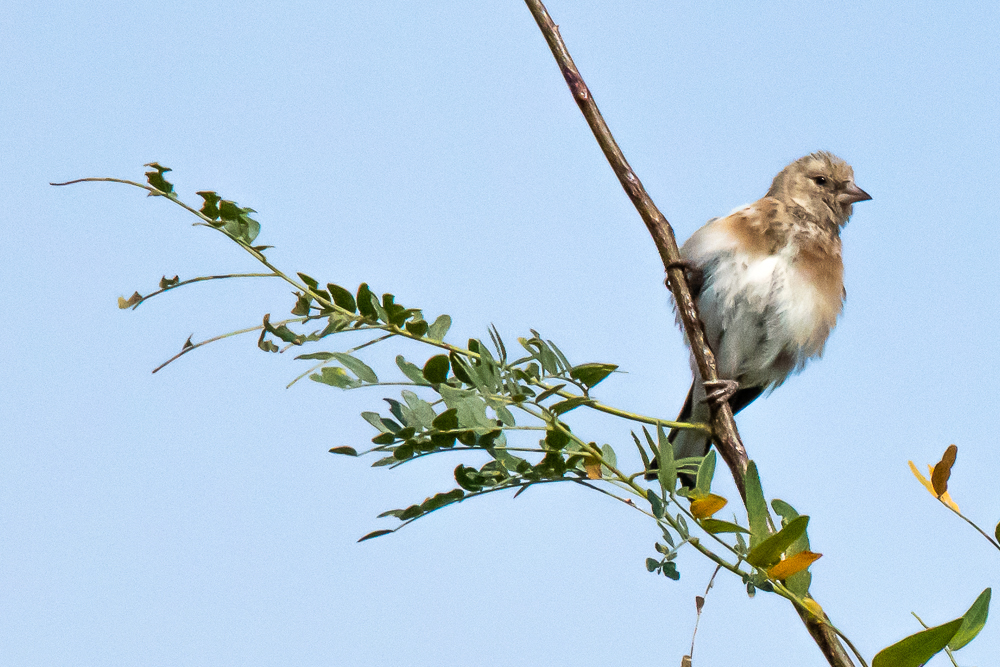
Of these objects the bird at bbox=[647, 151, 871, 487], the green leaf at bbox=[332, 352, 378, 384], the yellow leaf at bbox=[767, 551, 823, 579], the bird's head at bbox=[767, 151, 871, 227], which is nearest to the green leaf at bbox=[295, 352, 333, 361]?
the green leaf at bbox=[332, 352, 378, 384]

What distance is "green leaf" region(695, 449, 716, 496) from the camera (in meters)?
1.37

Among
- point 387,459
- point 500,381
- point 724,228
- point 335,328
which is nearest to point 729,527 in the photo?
point 500,381

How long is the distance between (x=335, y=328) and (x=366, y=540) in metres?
0.32

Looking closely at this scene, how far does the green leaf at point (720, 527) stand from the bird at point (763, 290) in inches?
99.6

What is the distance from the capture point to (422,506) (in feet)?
4.54

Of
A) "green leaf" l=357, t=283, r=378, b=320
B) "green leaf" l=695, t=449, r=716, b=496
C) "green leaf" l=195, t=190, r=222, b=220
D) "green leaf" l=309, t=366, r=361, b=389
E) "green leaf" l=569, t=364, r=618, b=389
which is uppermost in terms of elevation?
"green leaf" l=195, t=190, r=222, b=220

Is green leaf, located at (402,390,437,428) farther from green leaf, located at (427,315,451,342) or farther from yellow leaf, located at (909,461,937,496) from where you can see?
yellow leaf, located at (909,461,937,496)

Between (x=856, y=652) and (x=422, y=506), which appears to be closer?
(x=856, y=652)

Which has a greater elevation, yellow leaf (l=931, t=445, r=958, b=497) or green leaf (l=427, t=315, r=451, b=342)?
green leaf (l=427, t=315, r=451, b=342)

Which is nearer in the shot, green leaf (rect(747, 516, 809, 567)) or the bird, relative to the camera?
green leaf (rect(747, 516, 809, 567))

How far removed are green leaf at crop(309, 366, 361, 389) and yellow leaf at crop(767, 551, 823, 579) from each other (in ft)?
2.14

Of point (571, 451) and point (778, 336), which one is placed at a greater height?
point (778, 336)

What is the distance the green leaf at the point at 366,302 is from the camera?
1.45m

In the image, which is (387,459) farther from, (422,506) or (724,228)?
(724,228)
